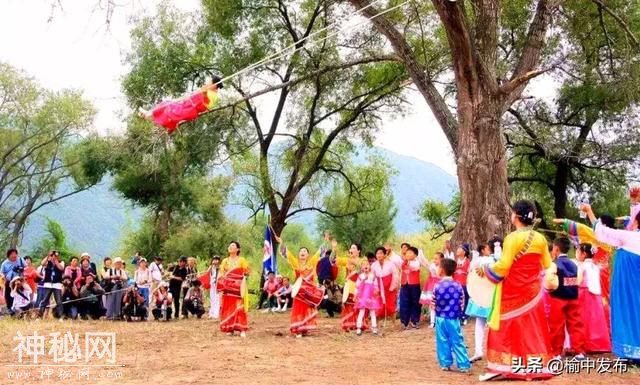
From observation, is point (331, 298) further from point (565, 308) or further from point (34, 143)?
point (34, 143)

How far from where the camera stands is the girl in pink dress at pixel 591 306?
28.0 feet

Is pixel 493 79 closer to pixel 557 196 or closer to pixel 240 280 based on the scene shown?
pixel 240 280

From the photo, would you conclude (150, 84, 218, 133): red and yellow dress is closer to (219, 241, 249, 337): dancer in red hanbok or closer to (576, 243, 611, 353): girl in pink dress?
(219, 241, 249, 337): dancer in red hanbok

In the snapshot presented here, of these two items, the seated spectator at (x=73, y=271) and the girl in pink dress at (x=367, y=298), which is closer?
the girl in pink dress at (x=367, y=298)

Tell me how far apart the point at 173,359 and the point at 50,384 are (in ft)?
6.45

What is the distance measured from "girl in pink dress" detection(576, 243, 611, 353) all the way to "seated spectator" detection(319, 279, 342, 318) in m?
7.53

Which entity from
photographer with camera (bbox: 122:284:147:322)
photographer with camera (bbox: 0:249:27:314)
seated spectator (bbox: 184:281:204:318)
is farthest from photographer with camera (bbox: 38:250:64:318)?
seated spectator (bbox: 184:281:204:318)

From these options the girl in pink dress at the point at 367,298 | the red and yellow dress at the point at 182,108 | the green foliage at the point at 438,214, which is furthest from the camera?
the green foliage at the point at 438,214

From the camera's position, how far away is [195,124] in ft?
58.4

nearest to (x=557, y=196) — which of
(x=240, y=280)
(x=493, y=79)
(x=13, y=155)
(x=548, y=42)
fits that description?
(x=548, y=42)

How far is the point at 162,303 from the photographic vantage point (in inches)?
607

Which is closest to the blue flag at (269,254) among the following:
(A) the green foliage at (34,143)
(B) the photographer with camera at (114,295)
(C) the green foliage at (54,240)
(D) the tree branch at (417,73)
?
(B) the photographer with camera at (114,295)

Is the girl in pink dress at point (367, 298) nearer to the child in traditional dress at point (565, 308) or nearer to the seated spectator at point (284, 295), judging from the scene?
the child in traditional dress at point (565, 308)

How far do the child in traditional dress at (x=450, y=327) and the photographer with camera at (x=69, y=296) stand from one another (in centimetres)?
953
